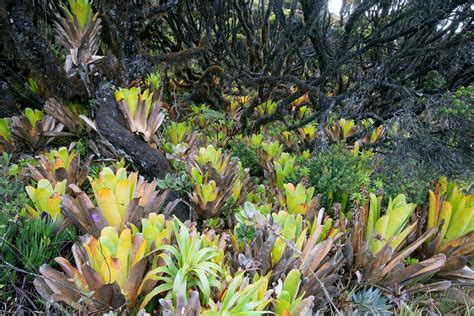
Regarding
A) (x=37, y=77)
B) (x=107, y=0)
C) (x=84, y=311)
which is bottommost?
(x=84, y=311)

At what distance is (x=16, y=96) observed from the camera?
3666 millimetres

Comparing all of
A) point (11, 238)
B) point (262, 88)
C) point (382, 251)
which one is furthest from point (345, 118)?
point (11, 238)

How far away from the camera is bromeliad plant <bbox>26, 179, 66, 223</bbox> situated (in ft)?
5.74

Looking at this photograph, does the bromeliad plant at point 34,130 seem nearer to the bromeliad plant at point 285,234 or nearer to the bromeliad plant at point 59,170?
the bromeliad plant at point 59,170

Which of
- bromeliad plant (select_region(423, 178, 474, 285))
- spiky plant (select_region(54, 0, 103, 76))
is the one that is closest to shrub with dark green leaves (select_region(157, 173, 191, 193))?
bromeliad plant (select_region(423, 178, 474, 285))

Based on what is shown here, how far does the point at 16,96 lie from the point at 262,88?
3.04 meters

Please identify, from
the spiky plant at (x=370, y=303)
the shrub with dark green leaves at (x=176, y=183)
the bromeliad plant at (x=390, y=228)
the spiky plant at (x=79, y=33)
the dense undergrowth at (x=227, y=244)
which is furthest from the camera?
the spiky plant at (x=79, y=33)

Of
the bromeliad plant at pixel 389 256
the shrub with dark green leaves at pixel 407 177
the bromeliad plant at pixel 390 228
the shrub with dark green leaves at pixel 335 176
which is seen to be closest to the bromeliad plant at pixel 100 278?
the bromeliad plant at pixel 389 256

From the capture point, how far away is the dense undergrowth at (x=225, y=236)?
1.30 meters

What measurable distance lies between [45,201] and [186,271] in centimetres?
93

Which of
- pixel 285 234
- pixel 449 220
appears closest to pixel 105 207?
pixel 285 234

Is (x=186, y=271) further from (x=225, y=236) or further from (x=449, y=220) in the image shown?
(x=449, y=220)

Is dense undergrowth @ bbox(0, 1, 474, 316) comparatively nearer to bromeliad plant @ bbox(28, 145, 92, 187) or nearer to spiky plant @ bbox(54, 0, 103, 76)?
bromeliad plant @ bbox(28, 145, 92, 187)

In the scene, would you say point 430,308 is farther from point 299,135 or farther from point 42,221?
point 299,135
